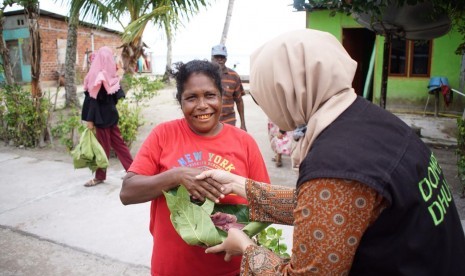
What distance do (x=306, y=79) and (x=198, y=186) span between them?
739mm

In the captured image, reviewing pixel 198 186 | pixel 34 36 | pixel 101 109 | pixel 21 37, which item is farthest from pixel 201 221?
pixel 21 37

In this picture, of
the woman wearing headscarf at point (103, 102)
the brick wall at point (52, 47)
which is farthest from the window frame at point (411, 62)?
the brick wall at point (52, 47)

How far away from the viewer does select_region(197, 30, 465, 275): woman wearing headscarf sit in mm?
1120

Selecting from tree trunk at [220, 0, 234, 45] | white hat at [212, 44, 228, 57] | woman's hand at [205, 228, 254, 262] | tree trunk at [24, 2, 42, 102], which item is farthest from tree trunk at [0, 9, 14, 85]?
woman's hand at [205, 228, 254, 262]

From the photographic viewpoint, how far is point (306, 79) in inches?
49.7

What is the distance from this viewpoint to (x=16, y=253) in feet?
11.8

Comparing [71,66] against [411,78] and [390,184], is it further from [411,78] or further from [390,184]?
[390,184]

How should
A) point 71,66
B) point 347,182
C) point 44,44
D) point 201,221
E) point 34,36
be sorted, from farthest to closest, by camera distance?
1. point 44,44
2. point 71,66
3. point 34,36
4. point 201,221
5. point 347,182

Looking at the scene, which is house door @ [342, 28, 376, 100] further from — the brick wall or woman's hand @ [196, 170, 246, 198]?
the brick wall

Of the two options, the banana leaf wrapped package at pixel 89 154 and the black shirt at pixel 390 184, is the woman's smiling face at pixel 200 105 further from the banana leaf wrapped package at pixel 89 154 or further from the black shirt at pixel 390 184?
the banana leaf wrapped package at pixel 89 154

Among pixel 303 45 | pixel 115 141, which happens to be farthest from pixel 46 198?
pixel 303 45

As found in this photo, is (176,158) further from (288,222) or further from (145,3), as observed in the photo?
(145,3)

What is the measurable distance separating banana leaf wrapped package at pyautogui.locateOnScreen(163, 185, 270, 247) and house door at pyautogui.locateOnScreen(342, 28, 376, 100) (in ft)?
31.6

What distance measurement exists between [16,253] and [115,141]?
2.12m
